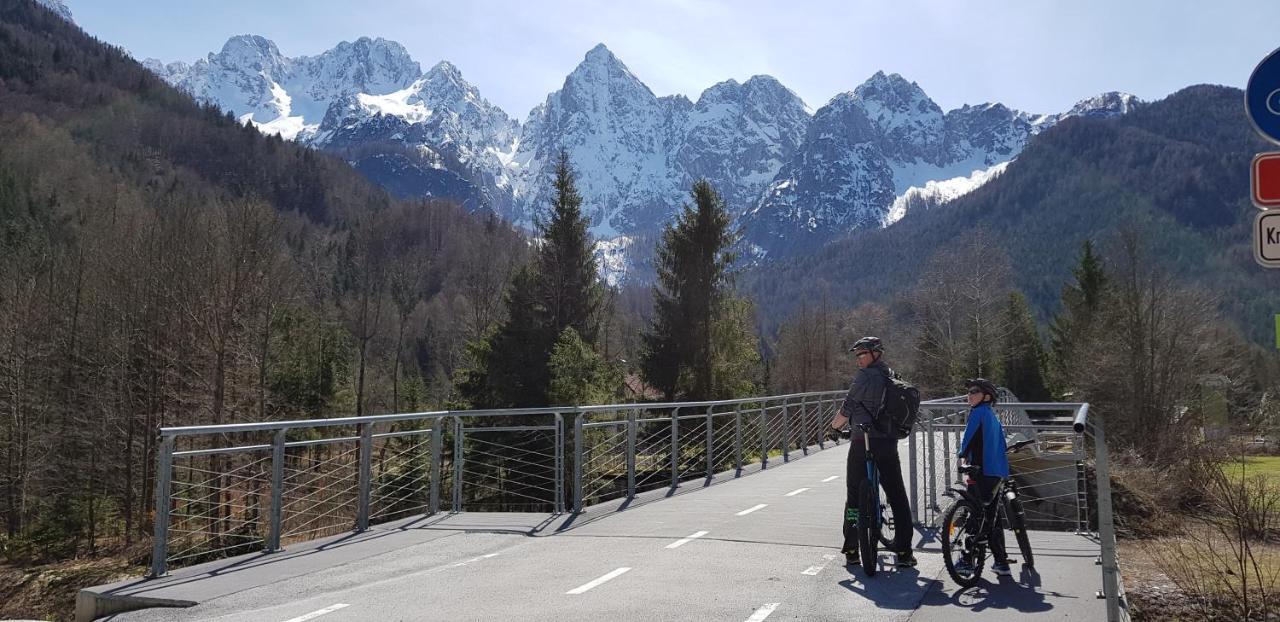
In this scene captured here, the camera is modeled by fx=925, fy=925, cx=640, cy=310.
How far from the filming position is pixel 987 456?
7.63 m

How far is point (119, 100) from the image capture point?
12850cm

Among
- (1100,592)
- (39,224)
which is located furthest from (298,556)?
(39,224)

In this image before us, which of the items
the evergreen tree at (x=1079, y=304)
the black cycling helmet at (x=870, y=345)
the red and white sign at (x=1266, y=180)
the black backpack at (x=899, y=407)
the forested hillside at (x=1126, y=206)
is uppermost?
the forested hillside at (x=1126, y=206)

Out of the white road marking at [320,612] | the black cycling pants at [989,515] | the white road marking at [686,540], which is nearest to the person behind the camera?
the white road marking at [320,612]

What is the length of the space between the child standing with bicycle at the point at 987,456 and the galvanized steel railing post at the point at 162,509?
6.56 meters

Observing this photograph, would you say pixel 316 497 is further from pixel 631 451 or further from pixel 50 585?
pixel 631 451

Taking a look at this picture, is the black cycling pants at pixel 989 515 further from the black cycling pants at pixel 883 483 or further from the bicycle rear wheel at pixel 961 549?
the black cycling pants at pixel 883 483

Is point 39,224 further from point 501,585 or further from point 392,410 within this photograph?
point 501,585

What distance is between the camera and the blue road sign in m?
5.03

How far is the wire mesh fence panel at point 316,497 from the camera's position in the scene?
995cm

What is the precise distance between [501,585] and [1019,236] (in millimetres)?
177120

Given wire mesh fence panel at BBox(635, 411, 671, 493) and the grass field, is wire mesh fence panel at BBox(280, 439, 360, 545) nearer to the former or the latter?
wire mesh fence panel at BBox(635, 411, 671, 493)

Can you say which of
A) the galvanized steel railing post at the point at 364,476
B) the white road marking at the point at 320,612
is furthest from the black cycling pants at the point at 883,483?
the galvanized steel railing post at the point at 364,476

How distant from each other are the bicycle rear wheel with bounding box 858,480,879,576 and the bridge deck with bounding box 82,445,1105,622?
0.15 meters
